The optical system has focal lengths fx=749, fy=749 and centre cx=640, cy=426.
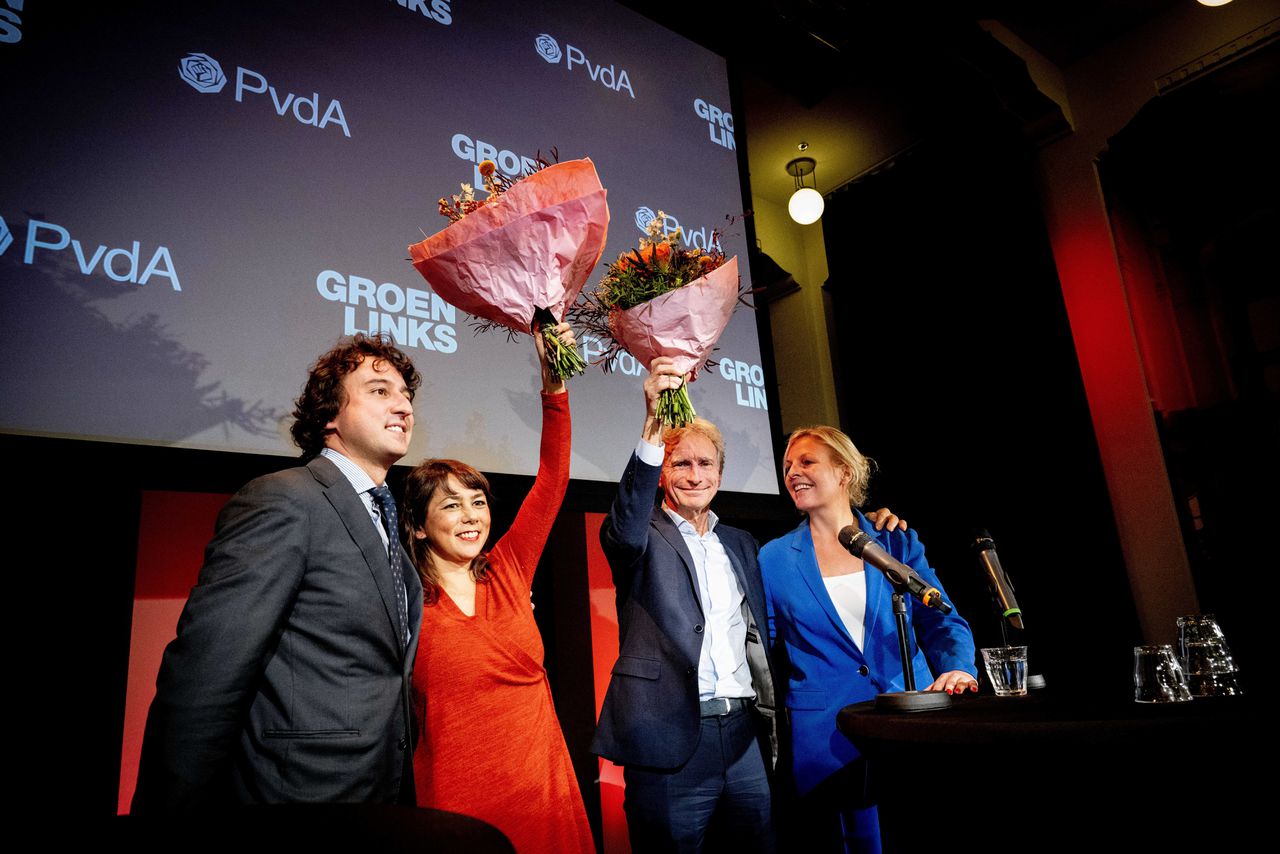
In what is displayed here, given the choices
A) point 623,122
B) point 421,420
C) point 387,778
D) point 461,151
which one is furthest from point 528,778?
point 623,122

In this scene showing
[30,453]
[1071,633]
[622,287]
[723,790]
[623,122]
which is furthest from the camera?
[1071,633]

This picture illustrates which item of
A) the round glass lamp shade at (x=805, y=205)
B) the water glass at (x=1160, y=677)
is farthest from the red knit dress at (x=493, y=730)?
the round glass lamp shade at (x=805, y=205)

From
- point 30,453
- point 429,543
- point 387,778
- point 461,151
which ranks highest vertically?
point 461,151

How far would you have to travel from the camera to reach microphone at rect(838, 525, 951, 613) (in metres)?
1.65

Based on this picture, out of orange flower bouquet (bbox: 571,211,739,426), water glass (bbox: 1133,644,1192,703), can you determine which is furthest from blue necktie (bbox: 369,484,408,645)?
water glass (bbox: 1133,644,1192,703)

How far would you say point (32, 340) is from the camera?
1.77 metres

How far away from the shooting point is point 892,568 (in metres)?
1.68

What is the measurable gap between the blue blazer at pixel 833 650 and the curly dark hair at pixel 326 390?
1236 mm

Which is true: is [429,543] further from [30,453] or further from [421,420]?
[30,453]

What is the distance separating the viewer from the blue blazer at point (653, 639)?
6.25 ft

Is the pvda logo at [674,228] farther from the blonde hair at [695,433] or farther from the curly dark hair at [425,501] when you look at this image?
the curly dark hair at [425,501]

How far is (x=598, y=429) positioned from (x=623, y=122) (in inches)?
54.7

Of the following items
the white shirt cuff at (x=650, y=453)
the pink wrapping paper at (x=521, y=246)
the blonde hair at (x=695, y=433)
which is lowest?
the white shirt cuff at (x=650, y=453)

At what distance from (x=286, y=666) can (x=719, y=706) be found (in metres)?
1.08
